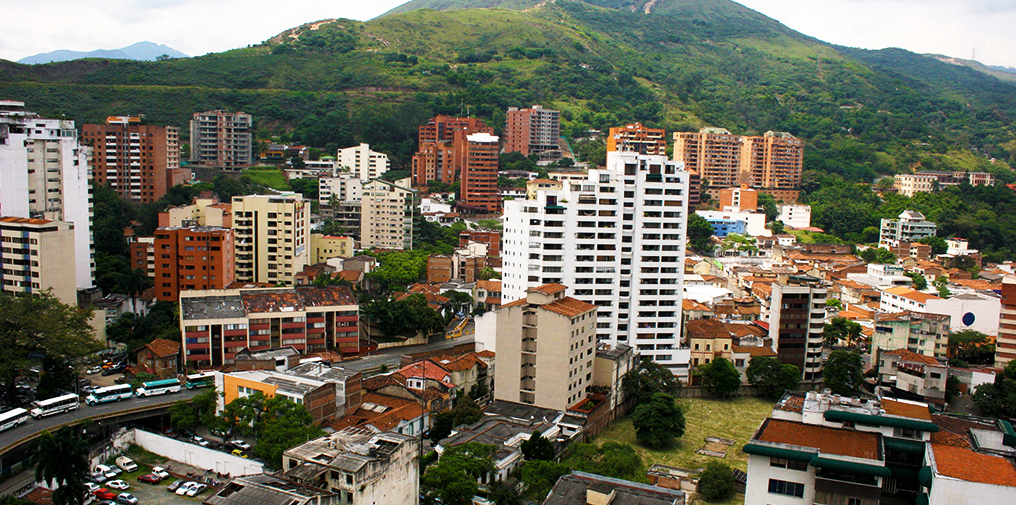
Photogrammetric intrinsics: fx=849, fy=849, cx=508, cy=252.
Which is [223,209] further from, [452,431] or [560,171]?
[560,171]

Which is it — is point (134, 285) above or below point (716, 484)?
above

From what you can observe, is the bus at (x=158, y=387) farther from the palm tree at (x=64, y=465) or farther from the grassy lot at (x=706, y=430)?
the grassy lot at (x=706, y=430)

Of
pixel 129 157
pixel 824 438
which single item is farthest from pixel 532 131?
pixel 824 438

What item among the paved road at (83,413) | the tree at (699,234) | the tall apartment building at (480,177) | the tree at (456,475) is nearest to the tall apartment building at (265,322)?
the paved road at (83,413)

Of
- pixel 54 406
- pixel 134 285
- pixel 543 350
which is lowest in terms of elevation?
pixel 54 406

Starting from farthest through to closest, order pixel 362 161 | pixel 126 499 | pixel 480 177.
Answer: pixel 362 161
pixel 480 177
pixel 126 499

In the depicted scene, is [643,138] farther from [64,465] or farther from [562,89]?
[64,465]

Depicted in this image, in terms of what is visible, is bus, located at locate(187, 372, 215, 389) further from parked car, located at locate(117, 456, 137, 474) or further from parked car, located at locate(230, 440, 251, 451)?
parked car, located at locate(117, 456, 137, 474)
